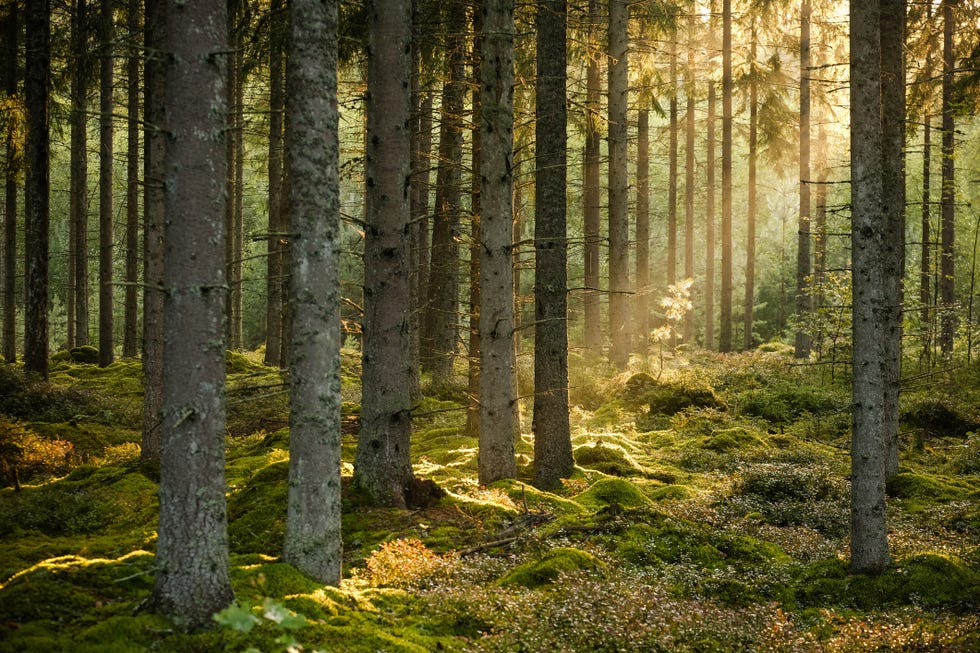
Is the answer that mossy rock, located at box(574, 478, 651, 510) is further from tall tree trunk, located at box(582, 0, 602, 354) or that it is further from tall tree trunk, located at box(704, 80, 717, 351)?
tall tree trunk, located at box(704, 80, 717, 351)

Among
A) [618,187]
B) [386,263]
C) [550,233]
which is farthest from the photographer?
[618,187]

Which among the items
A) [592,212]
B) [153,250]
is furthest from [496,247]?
[592,212]

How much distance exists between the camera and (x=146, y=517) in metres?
8.70

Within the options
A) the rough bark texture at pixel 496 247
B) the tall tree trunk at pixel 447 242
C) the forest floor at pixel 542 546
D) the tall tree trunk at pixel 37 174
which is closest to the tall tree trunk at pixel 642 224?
the tall tree trunk at pixel 447 242

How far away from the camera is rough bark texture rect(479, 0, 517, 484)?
9.72m

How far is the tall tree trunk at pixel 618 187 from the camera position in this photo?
18203mm

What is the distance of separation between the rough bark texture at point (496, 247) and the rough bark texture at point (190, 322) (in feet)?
18.0

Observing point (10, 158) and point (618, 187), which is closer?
point (10, 158)

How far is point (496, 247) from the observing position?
389 inches

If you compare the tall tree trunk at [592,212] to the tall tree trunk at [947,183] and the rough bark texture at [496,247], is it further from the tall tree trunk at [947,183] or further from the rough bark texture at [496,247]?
the tall tree trunk at [947,183]

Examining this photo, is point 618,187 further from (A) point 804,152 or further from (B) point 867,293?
(B) point 867,293

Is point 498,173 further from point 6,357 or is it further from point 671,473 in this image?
point 6,357

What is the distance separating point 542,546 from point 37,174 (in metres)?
14.1

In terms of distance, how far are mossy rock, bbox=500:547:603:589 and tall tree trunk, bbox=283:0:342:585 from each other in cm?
198
